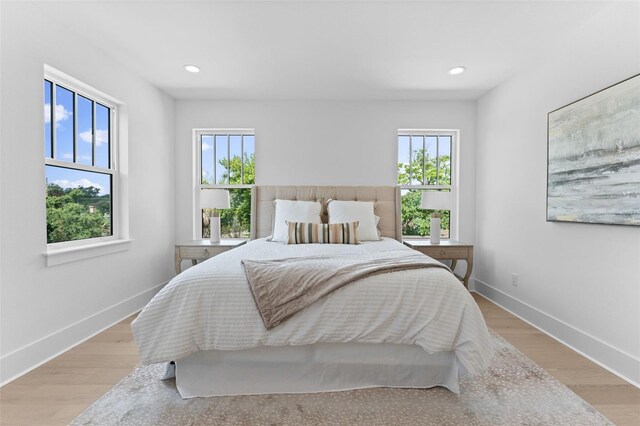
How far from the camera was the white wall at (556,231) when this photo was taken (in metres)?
2.11

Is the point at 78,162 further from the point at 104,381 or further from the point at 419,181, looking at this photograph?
the point at 419,181

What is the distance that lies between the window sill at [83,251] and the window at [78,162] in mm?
132

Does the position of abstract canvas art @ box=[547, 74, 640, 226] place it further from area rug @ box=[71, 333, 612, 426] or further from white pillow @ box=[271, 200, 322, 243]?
white pillow @ box=[271, 200, 322, 243]

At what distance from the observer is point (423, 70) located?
319 centimetres

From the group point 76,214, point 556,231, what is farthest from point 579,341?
point 76,214

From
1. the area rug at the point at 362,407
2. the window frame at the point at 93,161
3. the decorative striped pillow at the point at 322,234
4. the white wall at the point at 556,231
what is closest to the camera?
the area rug at the point at 362,407

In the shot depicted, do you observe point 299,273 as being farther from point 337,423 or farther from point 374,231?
point 374,231

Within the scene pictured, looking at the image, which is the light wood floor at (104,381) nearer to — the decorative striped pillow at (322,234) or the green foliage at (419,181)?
the decorative striped pillow at (322,234)

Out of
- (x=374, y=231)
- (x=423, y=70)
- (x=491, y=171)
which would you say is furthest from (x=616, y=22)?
(x=374, y=231)

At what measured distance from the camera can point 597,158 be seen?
2.28 metres

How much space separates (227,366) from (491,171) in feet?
11.5

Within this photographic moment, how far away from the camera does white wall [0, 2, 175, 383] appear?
203cm

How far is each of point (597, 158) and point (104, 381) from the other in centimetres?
358

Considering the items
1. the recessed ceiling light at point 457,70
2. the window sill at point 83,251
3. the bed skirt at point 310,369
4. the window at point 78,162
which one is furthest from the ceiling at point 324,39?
the bed skirt at point 310,369
